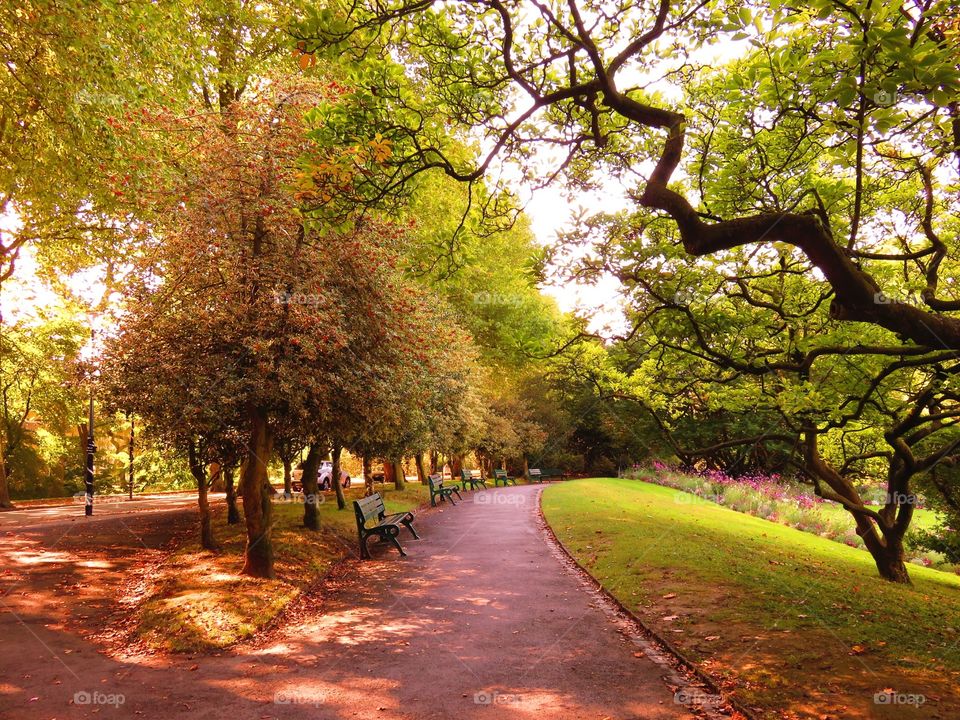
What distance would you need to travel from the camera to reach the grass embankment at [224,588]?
7.64m

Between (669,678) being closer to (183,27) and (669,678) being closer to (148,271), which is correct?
(148,271)

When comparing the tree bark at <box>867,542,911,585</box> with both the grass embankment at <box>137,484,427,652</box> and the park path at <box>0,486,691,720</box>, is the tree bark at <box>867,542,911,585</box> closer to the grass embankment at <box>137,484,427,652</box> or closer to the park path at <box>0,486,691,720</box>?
the park path at <box>0,486,691,720</box>

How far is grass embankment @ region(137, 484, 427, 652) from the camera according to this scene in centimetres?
764

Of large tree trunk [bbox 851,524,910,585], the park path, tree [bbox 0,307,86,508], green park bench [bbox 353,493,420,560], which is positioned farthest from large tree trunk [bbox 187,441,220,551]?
large tree trunk [bbox 851,524,910,585]

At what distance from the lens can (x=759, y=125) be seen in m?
8.16

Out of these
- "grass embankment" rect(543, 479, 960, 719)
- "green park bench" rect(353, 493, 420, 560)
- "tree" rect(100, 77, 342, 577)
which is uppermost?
"tree" rect(100, 77, 342, 577)

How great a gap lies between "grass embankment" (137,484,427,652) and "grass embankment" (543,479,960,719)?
214 inches

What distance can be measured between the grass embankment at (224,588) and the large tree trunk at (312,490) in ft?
1.00

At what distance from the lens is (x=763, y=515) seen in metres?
24.8

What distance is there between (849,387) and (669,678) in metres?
7.11

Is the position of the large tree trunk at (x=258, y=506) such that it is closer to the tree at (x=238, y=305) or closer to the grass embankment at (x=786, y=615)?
the tree at (x=238, y=305)

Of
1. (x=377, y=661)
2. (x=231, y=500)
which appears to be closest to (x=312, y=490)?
(x=231, y=500)

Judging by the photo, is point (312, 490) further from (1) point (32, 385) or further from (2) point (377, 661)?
(1) point (32, 385)

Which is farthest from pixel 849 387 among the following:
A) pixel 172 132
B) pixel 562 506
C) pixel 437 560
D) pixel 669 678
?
pixel 172 132
